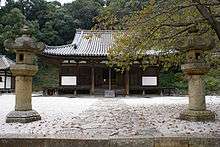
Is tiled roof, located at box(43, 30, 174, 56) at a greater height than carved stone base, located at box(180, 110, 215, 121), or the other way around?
tiled roof, located at box(43, 30, 174, 56)

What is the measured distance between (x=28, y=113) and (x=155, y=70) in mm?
21478

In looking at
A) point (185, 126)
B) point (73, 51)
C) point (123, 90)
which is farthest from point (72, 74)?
point (185, 126)

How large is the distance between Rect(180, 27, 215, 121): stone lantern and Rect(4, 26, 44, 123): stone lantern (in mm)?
4858

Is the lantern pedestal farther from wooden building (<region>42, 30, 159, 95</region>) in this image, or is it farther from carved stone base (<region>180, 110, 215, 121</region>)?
wooden building (<region>42, 30, 159, 95</region>)

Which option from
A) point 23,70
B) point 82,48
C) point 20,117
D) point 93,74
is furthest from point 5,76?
point 20,117

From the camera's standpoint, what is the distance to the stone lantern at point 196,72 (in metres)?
9.24

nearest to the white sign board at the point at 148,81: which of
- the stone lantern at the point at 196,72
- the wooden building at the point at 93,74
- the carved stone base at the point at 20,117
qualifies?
the wooden building at the point at 93,74

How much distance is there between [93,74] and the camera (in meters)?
28.1

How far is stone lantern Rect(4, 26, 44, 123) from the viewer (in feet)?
30.5

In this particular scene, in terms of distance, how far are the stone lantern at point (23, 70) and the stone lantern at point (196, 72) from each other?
4.86m

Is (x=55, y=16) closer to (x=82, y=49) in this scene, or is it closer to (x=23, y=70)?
(x=82, y=49)

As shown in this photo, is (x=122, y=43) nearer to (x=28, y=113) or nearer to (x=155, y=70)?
(x=28, y=113)

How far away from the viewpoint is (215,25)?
291 inches

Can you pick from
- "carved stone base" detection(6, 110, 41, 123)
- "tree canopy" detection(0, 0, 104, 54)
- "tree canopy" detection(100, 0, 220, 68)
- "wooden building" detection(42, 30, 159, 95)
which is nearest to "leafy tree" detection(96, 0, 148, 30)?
"tree canopy" detection(100, 0, 220, 68)
